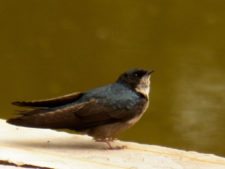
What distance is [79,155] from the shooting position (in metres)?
3.21

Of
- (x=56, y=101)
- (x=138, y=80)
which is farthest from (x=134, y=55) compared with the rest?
(x=56, y=101)

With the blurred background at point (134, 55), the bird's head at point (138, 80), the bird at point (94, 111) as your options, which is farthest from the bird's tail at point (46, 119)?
the blurred background at point (134, 55)

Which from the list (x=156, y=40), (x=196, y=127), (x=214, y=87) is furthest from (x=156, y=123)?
(x=156, y=40)

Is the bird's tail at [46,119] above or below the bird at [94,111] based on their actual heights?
below

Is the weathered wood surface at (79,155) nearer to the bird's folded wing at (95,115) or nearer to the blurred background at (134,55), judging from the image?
the bird's folded wing at (95,115)

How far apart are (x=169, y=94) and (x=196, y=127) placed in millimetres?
478

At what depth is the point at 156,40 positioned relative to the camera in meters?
6.86

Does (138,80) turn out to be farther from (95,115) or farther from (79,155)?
(79,155)

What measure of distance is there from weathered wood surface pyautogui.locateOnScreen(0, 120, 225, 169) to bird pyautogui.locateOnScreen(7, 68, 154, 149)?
5cm

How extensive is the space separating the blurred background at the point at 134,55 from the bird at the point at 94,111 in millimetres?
2017

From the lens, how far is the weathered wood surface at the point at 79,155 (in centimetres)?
305

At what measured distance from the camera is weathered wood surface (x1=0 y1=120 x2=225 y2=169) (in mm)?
3049

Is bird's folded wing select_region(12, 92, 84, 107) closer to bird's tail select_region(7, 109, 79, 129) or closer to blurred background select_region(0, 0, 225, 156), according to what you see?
bird's tail select_region(7, 109, 79, 129)

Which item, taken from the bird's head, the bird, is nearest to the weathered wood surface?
the bird
